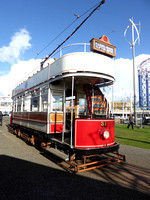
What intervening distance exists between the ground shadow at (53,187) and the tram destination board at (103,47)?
393cm

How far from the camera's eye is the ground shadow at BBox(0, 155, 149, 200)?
3352 millimetres

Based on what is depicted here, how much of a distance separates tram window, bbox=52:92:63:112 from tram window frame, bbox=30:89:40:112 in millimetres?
1102

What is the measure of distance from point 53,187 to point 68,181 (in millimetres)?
476

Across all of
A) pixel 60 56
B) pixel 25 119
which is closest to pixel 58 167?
pixel 60 56

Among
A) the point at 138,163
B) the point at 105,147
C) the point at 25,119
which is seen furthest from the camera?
the point at 25,119

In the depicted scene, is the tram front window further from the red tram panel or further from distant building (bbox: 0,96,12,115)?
distant building (bbox: 0,96,12,115)

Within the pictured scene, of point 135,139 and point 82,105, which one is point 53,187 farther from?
point 135,139

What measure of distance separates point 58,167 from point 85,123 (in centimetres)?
173

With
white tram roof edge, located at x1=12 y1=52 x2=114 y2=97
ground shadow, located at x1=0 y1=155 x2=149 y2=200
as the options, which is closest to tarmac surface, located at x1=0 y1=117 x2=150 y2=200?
ground shadow, located at x1=0 y1=155 x2=149 y2=200

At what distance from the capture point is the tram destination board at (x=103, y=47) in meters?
5.43

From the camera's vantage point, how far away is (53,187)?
371 centimetres

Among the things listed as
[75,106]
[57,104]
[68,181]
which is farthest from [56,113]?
[68,181]

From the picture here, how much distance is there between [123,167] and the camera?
522cm

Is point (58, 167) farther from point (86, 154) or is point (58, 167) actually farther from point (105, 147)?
point (105, 147)
